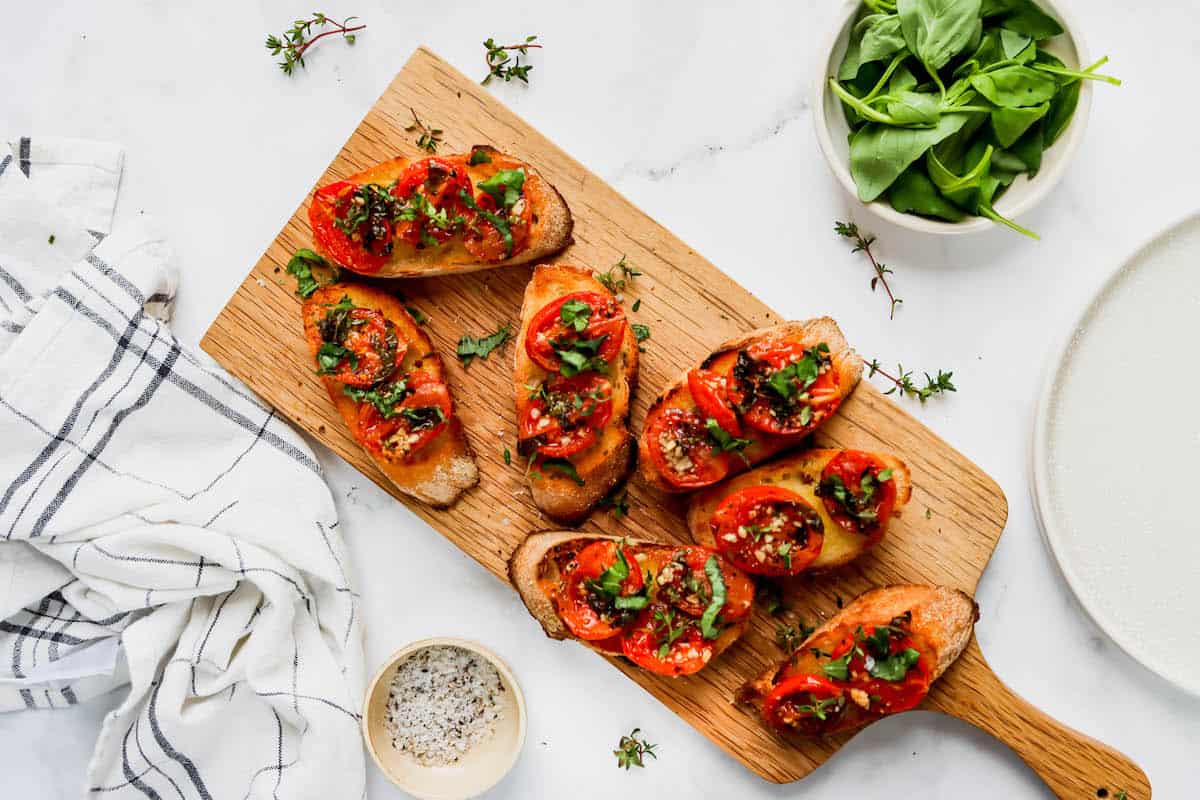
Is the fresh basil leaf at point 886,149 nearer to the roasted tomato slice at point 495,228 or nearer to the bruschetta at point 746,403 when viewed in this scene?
the bruschetta at point 746,403

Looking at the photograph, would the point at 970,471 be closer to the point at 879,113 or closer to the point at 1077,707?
the point at 1077,707

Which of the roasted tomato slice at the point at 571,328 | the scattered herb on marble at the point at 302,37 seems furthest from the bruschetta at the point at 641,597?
the scattered herb on marble at the point at 302,37

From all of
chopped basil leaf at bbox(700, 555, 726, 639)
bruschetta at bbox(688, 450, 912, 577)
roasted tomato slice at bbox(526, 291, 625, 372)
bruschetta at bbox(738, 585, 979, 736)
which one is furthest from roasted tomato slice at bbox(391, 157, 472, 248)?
bruschetta at bbox(738, 585, 979, 736)

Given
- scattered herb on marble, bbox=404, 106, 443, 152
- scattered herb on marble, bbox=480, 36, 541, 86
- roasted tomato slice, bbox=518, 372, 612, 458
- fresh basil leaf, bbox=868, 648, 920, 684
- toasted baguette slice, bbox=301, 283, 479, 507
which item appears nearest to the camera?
fresh basil leaf, bbox=868, 648, 920, 684

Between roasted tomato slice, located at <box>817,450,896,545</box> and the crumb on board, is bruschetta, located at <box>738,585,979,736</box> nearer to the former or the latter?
roasted tomato slice, located at <box>817,450,896,545</box>

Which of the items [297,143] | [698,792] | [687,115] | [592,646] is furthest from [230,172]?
[698,792]

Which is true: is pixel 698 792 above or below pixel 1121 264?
below

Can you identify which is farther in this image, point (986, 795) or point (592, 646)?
point (986, 795)
